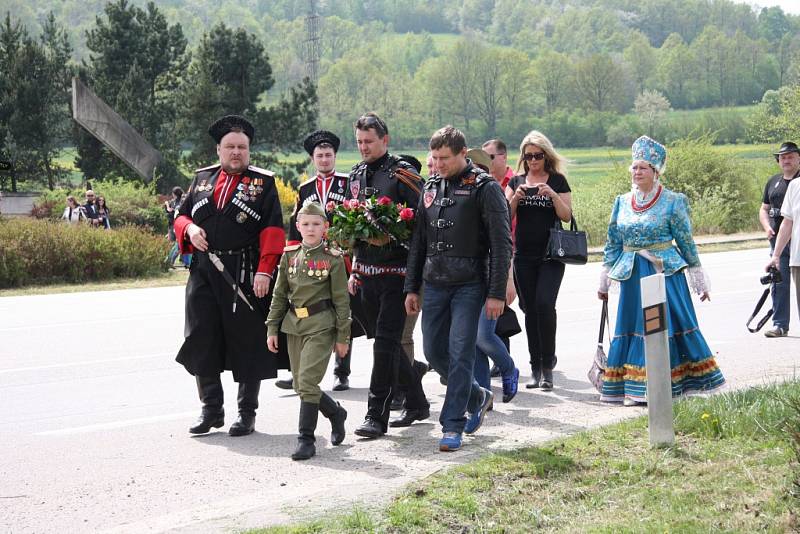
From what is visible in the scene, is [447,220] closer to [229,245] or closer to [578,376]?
[229,245]

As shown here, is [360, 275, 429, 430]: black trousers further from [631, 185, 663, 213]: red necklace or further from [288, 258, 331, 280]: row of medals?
[631, 185, 663, 213]: red necklace

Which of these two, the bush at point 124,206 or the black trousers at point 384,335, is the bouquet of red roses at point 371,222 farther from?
the bush at point 124,206

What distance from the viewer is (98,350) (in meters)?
11.8

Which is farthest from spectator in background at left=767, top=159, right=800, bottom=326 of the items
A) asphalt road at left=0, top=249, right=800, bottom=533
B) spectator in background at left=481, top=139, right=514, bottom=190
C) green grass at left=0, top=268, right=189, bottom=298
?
green grass at left=0, top=268, right=189, bottom=298

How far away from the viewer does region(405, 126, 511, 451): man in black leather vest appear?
6875mm

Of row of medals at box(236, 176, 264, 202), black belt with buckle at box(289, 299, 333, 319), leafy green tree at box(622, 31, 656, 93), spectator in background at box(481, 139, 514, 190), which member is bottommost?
black belt with buckle at box(289, 299, 333, 319)

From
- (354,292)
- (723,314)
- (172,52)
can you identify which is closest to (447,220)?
(354,292)

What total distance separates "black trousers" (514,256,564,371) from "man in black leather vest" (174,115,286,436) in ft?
7.90

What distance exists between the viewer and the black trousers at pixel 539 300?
9.12 m

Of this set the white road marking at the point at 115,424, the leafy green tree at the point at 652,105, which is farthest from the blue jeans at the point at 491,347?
the leafy green tree at the point at 652,105

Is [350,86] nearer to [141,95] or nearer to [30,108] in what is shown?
[141,95]

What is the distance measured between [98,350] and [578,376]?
5172mm

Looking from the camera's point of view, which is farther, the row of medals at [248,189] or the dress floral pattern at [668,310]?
the dress floral pattern at [668,310]

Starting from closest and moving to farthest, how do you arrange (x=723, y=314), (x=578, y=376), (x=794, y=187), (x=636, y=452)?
(x=636, y=452)
(x=578, y=376)
(x=794, y=187)
(x=723, y=314)
